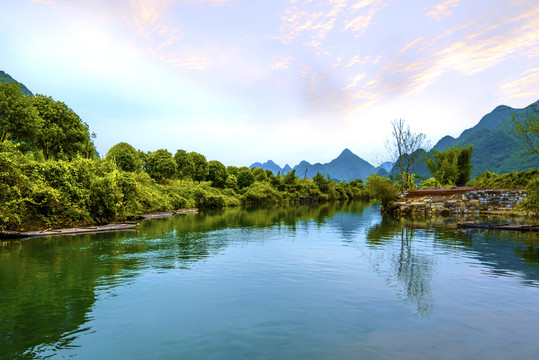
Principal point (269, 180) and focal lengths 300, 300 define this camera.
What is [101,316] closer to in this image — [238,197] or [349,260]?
[349,260]

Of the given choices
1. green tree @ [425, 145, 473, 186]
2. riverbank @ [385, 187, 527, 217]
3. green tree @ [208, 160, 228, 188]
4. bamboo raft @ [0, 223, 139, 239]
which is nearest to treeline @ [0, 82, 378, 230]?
bamboo raft @ [0, 223, 139, 239]

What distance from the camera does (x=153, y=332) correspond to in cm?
819

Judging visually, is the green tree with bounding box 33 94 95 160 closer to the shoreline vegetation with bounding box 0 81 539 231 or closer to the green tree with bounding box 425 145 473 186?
the shoreline vegetation with bounding box 0 81 539 231

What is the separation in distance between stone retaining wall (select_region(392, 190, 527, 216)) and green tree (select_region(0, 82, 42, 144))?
51257mm

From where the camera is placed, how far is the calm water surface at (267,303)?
743cm

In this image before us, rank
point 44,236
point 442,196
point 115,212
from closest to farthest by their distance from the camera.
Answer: point 44,236 → point 115,212 → point 442,196

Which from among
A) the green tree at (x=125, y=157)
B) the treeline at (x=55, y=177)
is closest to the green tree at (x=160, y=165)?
the green tree at (x=125, y=157)

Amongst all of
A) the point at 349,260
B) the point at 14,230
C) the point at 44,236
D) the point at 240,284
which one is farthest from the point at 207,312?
the point at 14,230

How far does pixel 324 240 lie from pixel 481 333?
16817 millimetres

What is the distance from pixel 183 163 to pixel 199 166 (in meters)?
8.93

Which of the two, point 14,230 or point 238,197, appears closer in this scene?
point 14,230

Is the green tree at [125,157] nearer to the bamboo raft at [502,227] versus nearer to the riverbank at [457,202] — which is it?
the riverbank at [457,202]

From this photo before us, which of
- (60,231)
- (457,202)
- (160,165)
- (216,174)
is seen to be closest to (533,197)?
(457,202)

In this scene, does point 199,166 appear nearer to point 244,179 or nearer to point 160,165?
point 160,165
